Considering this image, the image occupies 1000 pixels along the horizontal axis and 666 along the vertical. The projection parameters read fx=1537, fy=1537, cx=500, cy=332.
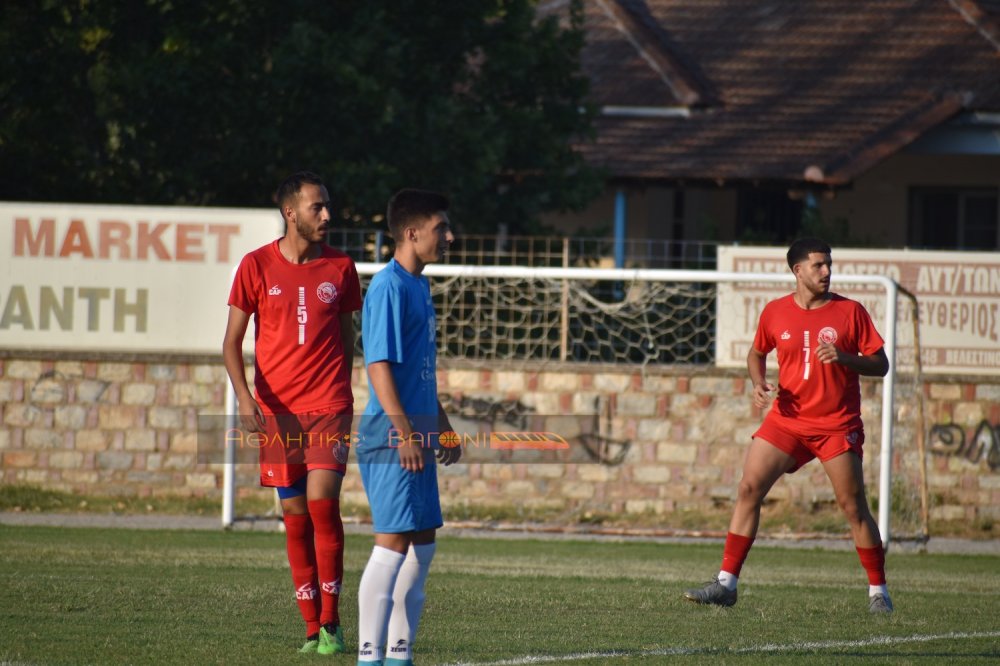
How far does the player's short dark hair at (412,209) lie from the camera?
6238mm

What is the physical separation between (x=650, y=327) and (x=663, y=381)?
570mm

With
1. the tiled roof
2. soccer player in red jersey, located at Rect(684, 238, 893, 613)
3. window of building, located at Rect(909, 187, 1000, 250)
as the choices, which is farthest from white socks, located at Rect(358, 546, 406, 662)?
window of building, located at Rect(909, 187, 1000, 250)

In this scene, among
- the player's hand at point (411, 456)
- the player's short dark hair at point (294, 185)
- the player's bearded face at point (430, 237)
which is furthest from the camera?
the player's short dark hair at point (294, 185)

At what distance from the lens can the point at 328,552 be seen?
716 centimetres

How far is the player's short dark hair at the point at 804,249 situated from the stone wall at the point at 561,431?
5.92 m

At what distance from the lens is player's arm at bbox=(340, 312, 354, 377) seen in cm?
729

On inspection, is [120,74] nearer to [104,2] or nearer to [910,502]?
[104,2]

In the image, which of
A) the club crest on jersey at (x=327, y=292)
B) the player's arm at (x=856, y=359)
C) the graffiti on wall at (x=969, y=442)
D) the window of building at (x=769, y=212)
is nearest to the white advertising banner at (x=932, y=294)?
the graffiti on wall at (x=969, y=442)

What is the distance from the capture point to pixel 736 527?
9023 mm

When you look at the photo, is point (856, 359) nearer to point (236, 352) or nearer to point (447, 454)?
point (447, 454)

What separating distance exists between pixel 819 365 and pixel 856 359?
37 centimetres

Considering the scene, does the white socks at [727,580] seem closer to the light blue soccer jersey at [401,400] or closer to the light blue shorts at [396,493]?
the light blue soccer jersey at [401,400]

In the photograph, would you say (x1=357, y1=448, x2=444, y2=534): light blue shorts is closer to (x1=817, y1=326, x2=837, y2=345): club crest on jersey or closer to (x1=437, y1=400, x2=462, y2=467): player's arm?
(x1=437, y1=400, x2=462, y2=467): player's arm

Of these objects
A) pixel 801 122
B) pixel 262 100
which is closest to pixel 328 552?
pixel 262 100
